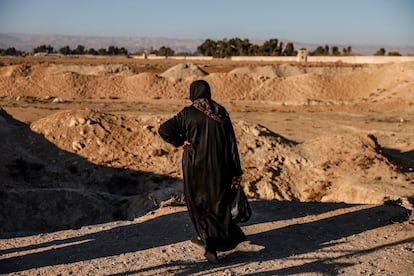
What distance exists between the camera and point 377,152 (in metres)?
12.3

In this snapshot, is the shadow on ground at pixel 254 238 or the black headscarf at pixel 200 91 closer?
the black headscarf at pixel 200 91

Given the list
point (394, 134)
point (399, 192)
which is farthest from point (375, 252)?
point (394, 134)

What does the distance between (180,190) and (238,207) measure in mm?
5572

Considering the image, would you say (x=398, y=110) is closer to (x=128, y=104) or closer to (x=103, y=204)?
(x=128, y=104)

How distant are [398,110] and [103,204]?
60.5 feet

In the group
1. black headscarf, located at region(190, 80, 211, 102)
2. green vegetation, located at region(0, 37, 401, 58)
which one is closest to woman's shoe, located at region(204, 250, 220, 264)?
black headscarf, located at region(190, 80, 211, 102)

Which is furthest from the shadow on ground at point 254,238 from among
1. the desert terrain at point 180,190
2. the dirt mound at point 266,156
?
the dirt mound at point 266,156

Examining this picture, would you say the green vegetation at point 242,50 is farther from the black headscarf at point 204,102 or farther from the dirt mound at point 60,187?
the black headscarf at point 204,102

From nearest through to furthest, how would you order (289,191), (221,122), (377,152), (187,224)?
(221,122)
(187,224)
(289,191)
(377,152)

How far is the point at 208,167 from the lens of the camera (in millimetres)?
4742

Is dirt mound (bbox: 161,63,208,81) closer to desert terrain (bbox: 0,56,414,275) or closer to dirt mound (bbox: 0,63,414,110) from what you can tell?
dirt mound (bbox: 0,63,414,110)

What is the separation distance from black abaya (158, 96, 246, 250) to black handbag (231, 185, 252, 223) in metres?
0.05

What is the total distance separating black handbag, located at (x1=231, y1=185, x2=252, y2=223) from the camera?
4855 mm

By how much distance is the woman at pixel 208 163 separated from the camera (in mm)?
4738
